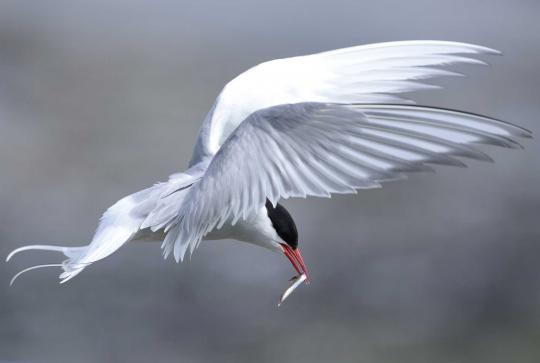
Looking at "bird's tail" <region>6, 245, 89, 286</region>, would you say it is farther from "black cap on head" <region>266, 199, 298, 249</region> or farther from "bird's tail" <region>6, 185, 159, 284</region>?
"black cap on head" <region>266, 199, 298, 249</region>

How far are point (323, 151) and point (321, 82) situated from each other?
71cm

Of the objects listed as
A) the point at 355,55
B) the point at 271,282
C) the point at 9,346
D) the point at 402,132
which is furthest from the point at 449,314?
the point at 402,132

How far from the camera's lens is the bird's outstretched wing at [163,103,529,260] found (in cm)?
166

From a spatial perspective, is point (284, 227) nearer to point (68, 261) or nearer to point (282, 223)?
point (282, 223)

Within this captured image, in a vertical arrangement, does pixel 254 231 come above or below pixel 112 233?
below

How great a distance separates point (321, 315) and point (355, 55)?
174cm

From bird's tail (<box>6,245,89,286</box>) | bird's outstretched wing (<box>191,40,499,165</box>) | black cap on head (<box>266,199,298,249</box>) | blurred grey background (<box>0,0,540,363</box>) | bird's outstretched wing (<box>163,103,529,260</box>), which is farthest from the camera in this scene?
blurred grey background (<box>0,0,540,363</box>)

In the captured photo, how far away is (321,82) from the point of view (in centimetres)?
249

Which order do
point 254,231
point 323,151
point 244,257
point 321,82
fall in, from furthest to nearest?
point 244,257 < point 321,82 < point 254,231 < point 323,151

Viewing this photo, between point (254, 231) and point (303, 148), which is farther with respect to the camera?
point (254, 231)

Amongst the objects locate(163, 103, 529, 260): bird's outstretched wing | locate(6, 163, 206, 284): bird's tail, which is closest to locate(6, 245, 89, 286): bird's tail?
locate(6, 163, 206, 284): bird's tail

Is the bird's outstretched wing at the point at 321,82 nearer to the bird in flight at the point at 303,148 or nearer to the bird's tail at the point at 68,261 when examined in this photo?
the bird in flight at the point at 303,148

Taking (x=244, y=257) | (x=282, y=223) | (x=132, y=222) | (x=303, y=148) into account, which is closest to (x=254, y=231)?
(x=282, y=223)

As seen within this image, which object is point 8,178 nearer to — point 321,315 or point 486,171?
point 321,315
